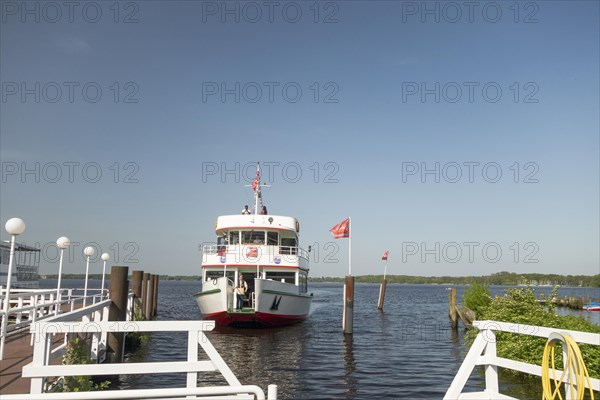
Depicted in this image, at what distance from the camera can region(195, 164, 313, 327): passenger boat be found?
2431cm

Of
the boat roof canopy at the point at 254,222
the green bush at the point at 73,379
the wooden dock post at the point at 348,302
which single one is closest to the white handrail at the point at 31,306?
the green bush at the point at 73,379

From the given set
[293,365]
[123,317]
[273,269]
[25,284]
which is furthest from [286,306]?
[25,284]

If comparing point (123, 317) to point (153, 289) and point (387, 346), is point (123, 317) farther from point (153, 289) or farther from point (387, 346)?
point (153, 289)

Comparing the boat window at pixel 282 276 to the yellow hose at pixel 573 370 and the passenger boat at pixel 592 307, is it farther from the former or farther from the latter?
the passenger boat at pixel 592 307

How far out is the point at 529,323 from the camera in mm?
14320

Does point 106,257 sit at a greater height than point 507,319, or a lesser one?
greater

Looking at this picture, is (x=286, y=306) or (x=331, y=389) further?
(x=286, y=306)

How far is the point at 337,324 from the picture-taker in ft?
102

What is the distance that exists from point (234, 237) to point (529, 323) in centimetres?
1687

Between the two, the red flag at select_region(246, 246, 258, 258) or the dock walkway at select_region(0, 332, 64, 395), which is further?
the red flag at select_region(246, 246, 258, 258)

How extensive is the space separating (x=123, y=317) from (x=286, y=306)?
13629mm

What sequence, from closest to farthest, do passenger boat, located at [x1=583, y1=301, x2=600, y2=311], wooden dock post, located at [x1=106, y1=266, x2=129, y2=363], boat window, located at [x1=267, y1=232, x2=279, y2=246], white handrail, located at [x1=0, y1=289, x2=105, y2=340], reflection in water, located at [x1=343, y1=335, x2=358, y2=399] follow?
white handrail, located at [x1=0, y1=289, x2=105, y2=340] < wooden dock post, located at [x1=106, y1=266, x2=129, y2=363] < reflection in water, located at [x1=343, y1=335, x2=358, y2=399] < boat window, located at [x1=267, y1=232, x2=279, y2=246] < passenger boat, located at [x1=583, y1=301, x2=600, y2=311]

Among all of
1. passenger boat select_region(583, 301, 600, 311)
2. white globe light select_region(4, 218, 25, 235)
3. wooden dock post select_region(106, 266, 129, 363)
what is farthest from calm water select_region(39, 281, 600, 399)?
passenger boat select_region(583, 301, 600, 311)

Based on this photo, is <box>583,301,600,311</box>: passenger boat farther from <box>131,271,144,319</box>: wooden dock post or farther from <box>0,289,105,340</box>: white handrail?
<box>0,289,105,340</box>: white handrail
